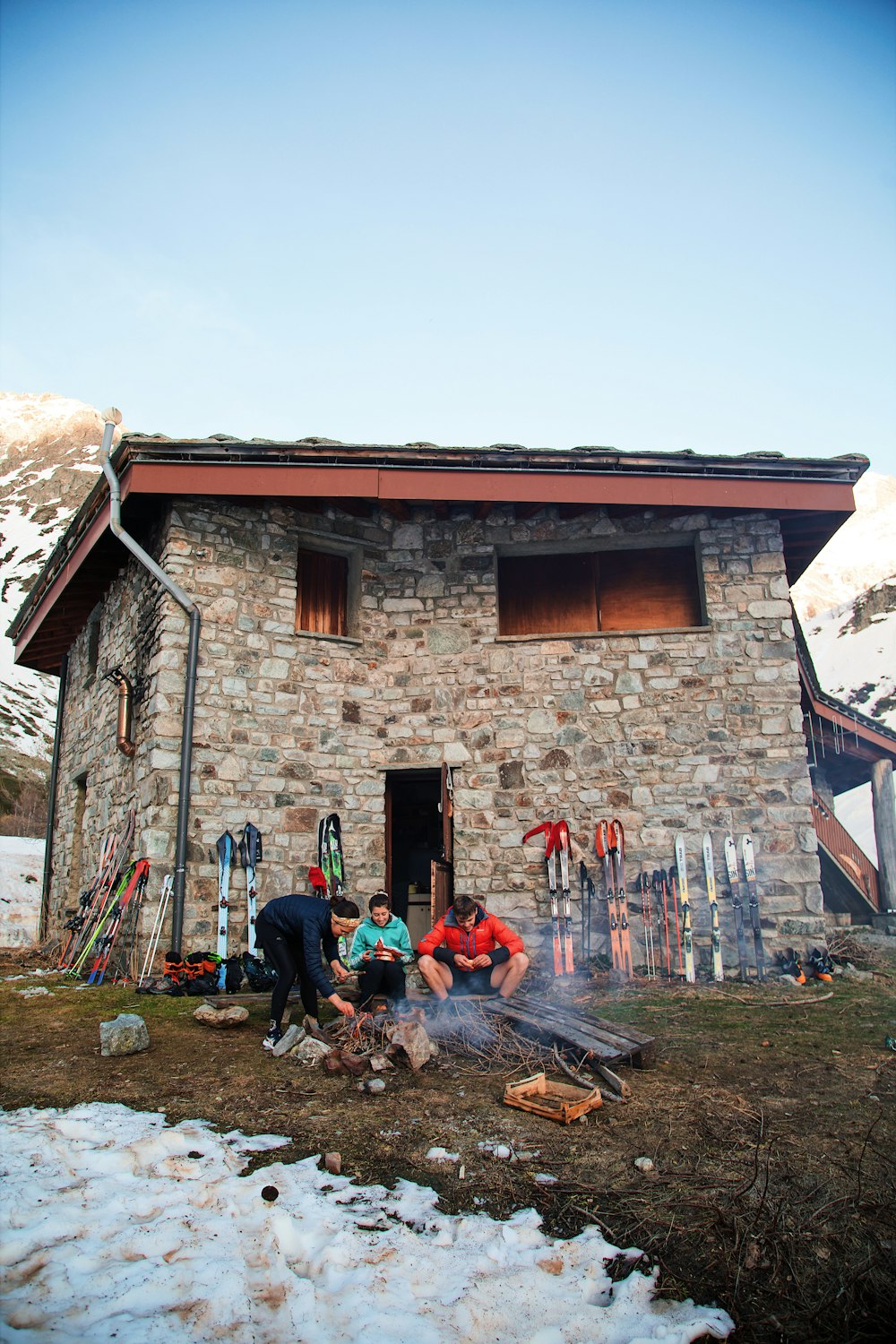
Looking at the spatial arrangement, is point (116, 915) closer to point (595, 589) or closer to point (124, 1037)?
point (124, 1037)

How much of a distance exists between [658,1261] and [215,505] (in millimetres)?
7545

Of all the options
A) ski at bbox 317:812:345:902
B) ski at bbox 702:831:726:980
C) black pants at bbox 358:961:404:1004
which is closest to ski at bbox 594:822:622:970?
ski at bbox 702:831:726:980

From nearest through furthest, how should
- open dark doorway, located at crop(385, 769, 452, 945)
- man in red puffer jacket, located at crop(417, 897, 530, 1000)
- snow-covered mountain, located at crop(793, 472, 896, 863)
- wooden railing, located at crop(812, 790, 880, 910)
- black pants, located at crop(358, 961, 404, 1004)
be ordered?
black pants, located at crop(358, 961, 404, 1004), man in red puffer jacket, located at crop(417, 897, 530, 1000), open dark doorway, located at crop(385, 769, 452, 945), wooden railing, located at crop(812, 790, 880, 910), snow-covered mountain, located at crop(793, 472, 896, 863)

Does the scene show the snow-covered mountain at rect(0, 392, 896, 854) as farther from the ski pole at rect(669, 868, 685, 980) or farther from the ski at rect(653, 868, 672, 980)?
the ski pole at rect(669, 868, 685, 980)

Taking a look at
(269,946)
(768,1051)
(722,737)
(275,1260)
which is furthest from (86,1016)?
(722,737)

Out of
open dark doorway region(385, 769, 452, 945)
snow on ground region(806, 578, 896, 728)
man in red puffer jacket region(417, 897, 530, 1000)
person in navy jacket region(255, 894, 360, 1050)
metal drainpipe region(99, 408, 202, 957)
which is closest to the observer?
person in navy jacket region(255, 894, 360, 1050)

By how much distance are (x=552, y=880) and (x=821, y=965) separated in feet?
8.48

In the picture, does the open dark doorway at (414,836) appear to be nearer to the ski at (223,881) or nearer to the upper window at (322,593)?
the upper window at (322,593)

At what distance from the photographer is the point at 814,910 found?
812 centimetres

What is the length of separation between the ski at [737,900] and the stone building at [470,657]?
12 centimetres

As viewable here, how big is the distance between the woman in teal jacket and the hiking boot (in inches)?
24.6

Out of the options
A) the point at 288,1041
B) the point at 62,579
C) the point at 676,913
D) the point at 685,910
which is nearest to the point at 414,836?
the point at 676,913

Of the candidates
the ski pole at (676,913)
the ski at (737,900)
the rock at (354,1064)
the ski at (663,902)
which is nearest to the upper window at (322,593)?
the ski at (663,902)

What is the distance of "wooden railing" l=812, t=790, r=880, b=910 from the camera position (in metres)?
12.4
